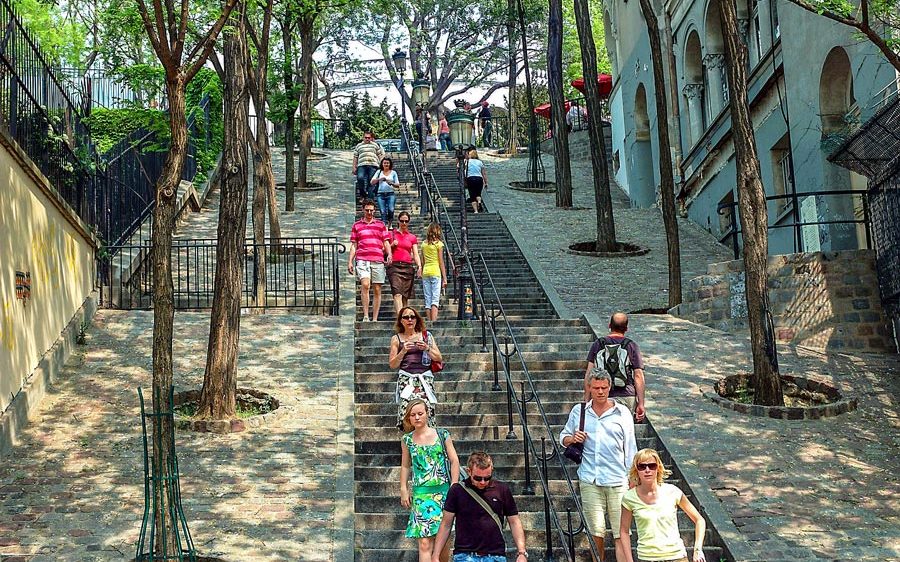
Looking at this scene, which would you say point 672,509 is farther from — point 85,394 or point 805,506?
point 85,394

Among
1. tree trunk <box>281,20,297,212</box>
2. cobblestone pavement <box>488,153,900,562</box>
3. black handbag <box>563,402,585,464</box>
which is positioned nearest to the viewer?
black handbag <box>563,402,585,464</box>

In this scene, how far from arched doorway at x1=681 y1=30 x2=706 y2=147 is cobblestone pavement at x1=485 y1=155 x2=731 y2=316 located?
2468mm

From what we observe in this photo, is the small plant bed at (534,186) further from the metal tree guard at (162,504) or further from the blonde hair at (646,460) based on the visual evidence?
the blonde hair at (646,460)

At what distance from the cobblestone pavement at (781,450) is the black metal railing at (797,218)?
2.08 m

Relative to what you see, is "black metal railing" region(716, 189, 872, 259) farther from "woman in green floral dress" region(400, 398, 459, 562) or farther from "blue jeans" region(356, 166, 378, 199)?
"woman in green floral dress" region(400, 398, 459, 562)

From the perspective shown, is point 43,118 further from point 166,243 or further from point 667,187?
point 667,187

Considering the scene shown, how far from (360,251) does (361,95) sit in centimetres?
3274

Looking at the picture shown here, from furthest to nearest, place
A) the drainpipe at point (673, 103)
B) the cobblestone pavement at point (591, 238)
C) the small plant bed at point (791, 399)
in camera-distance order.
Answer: the drainpipe at point (673, 103) → the cobblestone pavement at point (591, 238) → the small plant bed at point (791, 399)

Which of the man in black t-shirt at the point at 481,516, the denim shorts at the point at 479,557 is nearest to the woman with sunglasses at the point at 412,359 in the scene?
the man in black t-shirt at the point at 481,516

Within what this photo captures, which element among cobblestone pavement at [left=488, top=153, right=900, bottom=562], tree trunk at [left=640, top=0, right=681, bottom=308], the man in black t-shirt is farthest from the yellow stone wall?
tree trunk at [left=640, top=0, right=681, bottom=308]

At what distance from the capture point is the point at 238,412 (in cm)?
1088

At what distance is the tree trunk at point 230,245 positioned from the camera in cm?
1057

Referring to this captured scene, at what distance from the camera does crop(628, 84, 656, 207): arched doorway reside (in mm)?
29719

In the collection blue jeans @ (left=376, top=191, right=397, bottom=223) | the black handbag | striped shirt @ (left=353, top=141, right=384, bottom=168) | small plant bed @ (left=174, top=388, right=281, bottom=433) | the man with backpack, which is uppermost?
striped shirt @ (left=353, top=141, right=384, bottom=168)
